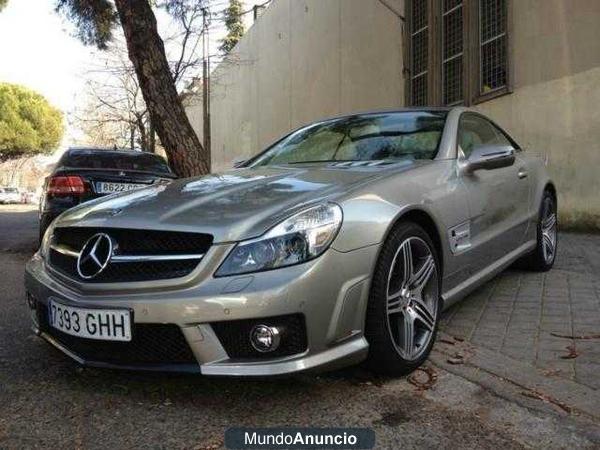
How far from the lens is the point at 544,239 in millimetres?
5324

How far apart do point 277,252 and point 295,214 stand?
0.20 m

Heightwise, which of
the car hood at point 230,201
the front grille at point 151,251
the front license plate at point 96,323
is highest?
the car hood at point 230,201

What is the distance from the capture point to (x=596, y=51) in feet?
26.1

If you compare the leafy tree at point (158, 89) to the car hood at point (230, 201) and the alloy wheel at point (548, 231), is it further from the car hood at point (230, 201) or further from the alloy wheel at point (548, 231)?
the car hood at point (230, 201)

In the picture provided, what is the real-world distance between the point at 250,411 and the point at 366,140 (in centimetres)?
206

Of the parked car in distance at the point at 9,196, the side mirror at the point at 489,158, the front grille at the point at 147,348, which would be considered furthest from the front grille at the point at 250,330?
the parked car in distance at the point at 9,196

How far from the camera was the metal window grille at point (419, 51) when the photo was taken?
40.4ft

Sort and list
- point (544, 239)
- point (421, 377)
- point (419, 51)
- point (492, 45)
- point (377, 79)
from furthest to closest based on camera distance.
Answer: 1. point (377, 79)
2. point (419, 51)
3. point (492, 45)
4. point (544, 239)
5. point (421, 377)

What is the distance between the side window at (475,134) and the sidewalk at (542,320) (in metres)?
1.07

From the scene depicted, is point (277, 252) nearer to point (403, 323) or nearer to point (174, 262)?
point (174, 262)

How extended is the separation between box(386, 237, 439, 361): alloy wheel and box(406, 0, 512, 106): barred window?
7.39 m

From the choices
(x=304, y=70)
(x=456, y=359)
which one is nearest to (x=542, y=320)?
(x=456, y=359)

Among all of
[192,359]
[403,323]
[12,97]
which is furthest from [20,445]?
[12,97]

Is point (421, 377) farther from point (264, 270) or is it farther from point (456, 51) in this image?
point (456, 51)
